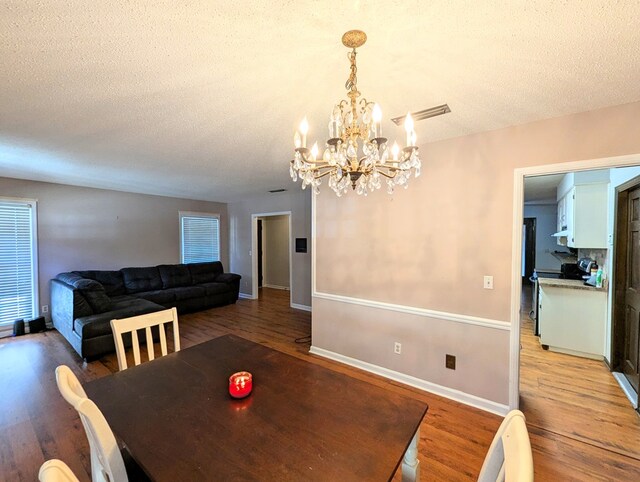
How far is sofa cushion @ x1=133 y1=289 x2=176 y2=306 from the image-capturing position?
5.02 meters

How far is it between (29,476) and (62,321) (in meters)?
2.91

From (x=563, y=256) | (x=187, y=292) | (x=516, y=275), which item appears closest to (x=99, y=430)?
(x=516, y=275)

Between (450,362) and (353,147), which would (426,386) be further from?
(353,147)

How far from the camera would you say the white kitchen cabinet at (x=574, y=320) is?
322 centimetres

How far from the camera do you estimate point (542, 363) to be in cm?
324

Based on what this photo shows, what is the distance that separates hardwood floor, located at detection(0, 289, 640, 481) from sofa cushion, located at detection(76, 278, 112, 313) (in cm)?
62

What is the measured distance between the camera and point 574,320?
11.0 feet

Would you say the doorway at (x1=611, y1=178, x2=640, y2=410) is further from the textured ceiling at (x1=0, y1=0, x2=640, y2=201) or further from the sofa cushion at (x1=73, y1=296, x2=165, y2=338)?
the sofa cushion at (x1=73, y1=296, x2=165, y2=338)

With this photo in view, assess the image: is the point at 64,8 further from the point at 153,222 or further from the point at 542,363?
the point at 153,222

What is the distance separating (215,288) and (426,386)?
4632 millimetres

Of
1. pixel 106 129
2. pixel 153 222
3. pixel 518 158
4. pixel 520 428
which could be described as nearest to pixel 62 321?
pixel 153 222

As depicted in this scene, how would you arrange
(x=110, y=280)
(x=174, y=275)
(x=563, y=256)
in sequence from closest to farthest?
(x=110, y=280), (x=174, y=275), (x=563, y=256)

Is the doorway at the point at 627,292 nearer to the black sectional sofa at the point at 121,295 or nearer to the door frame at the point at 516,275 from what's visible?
the door frame at the point at 516,275

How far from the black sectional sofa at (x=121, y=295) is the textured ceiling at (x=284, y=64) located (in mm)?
2069
